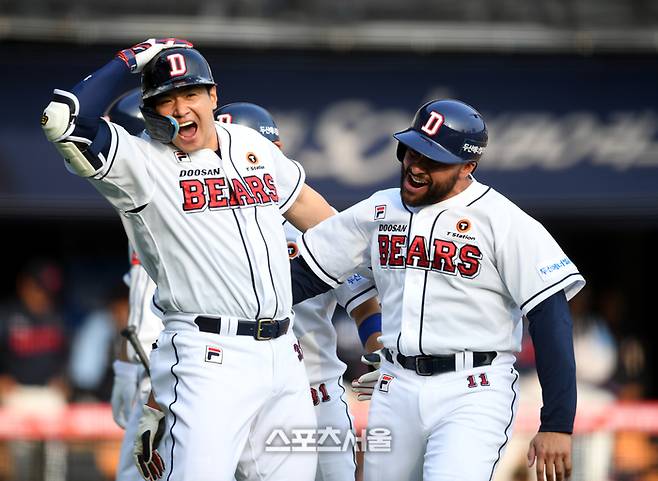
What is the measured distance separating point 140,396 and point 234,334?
159cm

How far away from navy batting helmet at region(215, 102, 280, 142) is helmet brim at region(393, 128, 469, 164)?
45.8 inches

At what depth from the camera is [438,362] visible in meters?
4.62

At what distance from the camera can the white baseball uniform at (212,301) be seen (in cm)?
433

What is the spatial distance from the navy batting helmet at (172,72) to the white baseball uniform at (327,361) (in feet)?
4.08

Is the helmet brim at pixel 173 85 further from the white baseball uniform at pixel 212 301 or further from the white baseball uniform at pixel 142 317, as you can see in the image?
the white baseball uniform at pixel 142 317

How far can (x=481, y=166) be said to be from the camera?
10430 millimetres

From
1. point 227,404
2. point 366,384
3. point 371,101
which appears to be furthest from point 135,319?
point 371,101

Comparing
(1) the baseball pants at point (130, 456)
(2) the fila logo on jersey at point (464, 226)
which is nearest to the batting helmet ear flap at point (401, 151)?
(2) the fila logo on jersey at point (464, 226)

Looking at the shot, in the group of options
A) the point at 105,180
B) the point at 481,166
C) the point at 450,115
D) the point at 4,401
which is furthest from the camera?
the point at 481,166

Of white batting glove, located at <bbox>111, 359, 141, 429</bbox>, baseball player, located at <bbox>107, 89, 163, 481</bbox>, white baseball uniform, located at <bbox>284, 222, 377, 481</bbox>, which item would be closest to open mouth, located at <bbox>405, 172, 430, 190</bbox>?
white baseball uniform, located at <bbox>284, 222, 377, 481</bbox>

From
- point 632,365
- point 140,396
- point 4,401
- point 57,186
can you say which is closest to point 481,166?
point 632,365

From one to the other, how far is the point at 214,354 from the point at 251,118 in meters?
1.74

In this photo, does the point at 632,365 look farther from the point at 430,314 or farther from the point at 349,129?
the point at 430,314

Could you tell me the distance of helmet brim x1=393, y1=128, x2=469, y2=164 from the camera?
4656 mm
